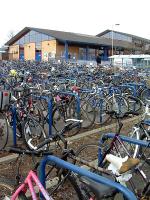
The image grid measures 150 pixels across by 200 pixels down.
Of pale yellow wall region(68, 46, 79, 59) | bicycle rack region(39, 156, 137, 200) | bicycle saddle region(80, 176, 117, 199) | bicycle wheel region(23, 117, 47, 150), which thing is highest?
pale yellow wall region(68, 46, 79, 59)

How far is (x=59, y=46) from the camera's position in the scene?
47.6 metres

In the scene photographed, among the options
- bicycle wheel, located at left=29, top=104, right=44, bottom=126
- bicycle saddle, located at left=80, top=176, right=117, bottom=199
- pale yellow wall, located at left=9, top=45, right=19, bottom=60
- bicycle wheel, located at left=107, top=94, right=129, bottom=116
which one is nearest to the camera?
bicycle saddle, located at left=80, top=176, right=117, bottom=199

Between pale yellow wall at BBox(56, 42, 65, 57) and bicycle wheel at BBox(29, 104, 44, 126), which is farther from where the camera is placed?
pale yellow wall at BBox(56, 42, 65, 57)

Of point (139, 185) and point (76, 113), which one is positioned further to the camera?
point (76, 113)

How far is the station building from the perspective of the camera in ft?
153

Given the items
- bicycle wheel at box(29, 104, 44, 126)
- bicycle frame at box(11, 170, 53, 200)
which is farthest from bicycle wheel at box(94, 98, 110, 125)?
bicycle frame at box(11, 170, 53, 200)

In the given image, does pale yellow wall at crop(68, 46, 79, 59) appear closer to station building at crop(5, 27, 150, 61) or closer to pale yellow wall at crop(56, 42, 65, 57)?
station building at crop(5, 27, 150, 61)

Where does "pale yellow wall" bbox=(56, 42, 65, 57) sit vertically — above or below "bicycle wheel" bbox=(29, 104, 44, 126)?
above

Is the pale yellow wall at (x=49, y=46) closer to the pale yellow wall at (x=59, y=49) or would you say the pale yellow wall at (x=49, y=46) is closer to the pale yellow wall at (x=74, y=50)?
the pale yellow wall at (x=59, y=49)

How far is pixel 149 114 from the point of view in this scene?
16.6ft

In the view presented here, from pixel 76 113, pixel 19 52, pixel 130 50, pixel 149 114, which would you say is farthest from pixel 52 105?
pixel 19 52

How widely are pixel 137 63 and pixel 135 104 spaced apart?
21878 mm

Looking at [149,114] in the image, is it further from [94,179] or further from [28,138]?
[94,179]

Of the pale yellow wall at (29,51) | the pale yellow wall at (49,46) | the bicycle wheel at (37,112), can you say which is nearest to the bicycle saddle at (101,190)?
the bicycle wheel at (37,112)
